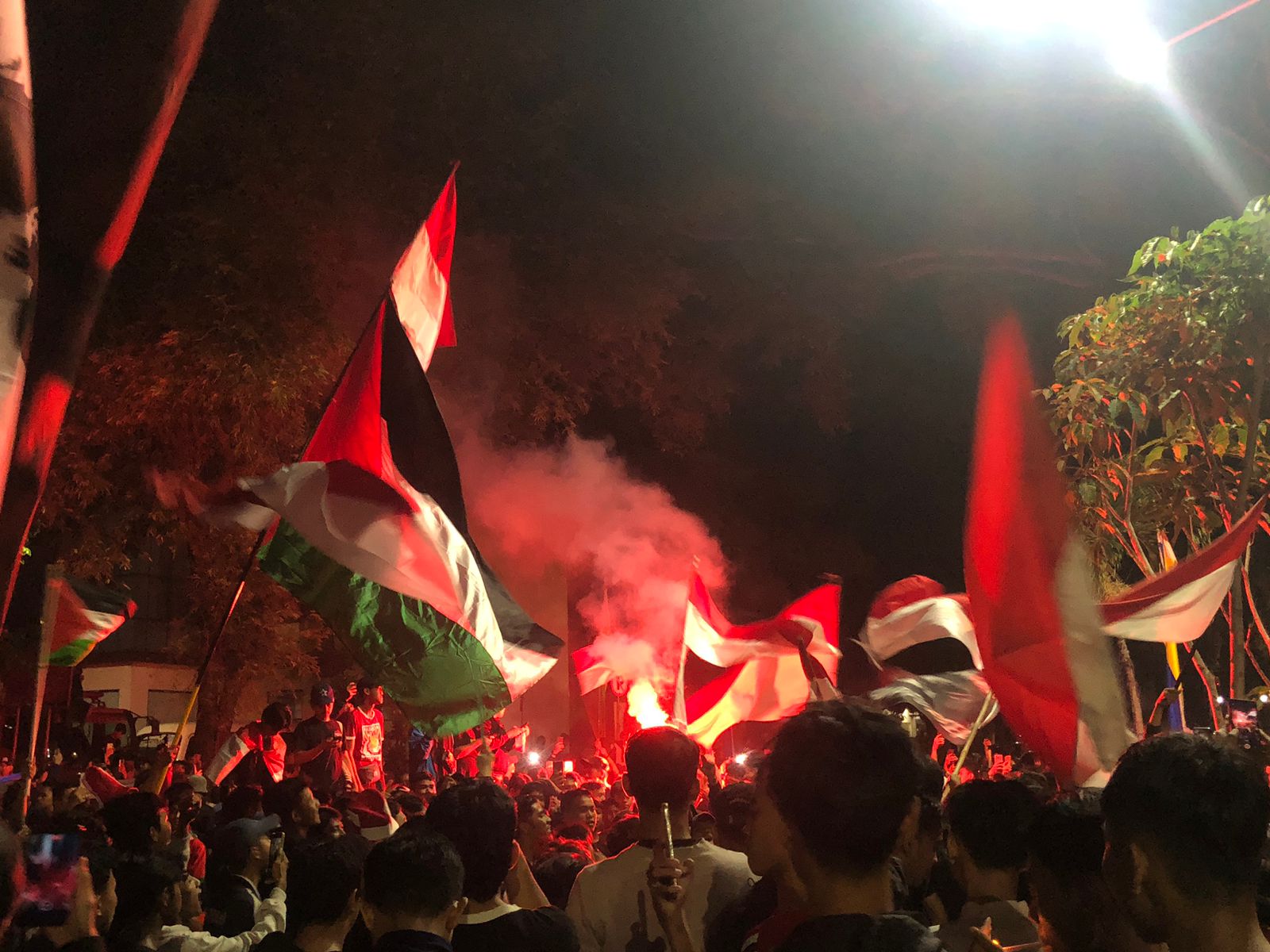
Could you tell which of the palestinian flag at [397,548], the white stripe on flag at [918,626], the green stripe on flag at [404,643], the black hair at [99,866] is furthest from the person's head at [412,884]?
the white stripe on flag at [918,626]

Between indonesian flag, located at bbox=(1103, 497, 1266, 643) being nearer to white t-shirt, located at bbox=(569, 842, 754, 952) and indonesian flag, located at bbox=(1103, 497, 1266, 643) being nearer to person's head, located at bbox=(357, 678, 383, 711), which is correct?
white t-shirt, located at bbox=(569, 842, 754, 952)

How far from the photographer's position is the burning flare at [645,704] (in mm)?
14375

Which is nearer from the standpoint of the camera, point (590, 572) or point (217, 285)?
point (217, 285)

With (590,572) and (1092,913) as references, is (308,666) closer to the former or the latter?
(590,572)

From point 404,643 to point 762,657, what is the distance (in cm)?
427

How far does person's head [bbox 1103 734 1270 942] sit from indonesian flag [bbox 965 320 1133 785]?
3.03 metres

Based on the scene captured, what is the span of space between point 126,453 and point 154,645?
65.1 feet

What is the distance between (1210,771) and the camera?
7.55ft

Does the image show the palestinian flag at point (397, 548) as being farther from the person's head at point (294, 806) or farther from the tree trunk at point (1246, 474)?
the tree trunk at point (1246, 474)

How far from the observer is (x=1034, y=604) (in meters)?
5.84

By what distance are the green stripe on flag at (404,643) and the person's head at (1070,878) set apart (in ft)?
11.8

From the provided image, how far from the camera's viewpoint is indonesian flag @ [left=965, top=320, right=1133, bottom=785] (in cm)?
534

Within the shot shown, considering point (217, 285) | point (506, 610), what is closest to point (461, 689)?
point (506, 610)

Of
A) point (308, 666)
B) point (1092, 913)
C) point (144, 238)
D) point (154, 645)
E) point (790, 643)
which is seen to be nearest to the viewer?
point (1092, 913)
